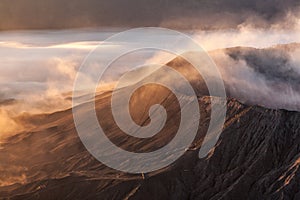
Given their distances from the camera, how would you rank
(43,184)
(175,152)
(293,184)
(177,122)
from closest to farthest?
(43,184)
(293,184)
(175,152)
(177,122)

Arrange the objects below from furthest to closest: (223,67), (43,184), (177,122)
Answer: (223,67), (177,122), (43,184)

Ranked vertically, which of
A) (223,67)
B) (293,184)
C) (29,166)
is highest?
(223,67)

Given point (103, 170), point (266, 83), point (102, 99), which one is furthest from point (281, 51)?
point (103, 170)

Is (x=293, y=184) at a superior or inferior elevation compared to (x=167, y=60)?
inferior

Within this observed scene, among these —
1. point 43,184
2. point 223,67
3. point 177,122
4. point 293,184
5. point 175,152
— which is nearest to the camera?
point 43,184

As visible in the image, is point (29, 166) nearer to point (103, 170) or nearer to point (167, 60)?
point (103, 170)

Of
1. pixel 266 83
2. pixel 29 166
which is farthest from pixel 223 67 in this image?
pixel 29 166

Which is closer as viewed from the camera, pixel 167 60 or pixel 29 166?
pixel 29 166

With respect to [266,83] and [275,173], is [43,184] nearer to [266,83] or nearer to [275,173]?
[275,173]

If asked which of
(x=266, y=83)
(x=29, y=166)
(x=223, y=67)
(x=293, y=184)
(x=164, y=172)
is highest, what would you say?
(x=223, y=67)
